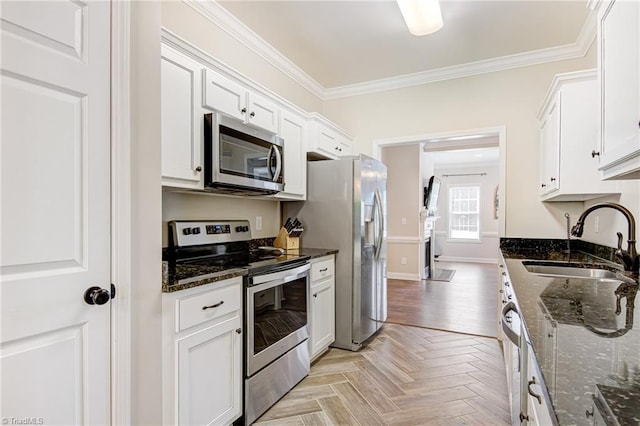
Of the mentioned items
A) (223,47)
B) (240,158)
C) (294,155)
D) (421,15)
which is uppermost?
(421,15)

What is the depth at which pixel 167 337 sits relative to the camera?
56.5 inches

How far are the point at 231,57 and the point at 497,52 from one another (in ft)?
8.27

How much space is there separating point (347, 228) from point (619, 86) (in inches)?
77.6

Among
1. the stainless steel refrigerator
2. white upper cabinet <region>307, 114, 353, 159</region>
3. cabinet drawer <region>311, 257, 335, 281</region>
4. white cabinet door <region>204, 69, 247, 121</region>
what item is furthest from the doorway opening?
white cabinet door <region>204, 69, 247, 121</region>

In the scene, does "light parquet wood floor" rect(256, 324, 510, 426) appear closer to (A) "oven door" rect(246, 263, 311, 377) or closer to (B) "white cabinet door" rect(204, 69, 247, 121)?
(A) "oven door" rect(246, 263, 311, 377)

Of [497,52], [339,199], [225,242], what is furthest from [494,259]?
[225,242]

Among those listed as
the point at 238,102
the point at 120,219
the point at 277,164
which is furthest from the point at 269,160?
the point at 120,219

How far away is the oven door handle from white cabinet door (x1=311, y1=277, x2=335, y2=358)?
26 centimetres

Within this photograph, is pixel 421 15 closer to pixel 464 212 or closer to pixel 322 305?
pixel 322 305

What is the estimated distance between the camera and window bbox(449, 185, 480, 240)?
28.7ft

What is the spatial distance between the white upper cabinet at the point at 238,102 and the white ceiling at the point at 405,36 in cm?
74

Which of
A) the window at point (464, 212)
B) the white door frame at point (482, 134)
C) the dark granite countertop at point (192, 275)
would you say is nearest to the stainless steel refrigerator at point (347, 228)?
the white door frame at point (482, 134)

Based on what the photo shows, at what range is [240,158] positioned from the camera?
2145 mm

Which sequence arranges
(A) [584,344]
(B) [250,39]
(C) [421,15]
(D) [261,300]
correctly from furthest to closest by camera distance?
(B) [250,39] < (C) [421,15] < (D) [261,300] < (A) [584,344]
